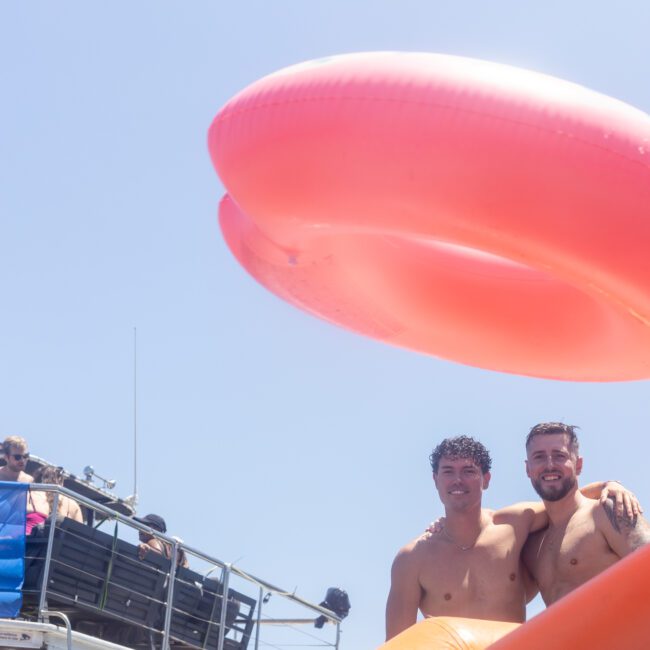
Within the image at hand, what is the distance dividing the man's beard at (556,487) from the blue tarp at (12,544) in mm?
3284

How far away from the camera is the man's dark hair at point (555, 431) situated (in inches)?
230

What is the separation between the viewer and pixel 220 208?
6.41 metres

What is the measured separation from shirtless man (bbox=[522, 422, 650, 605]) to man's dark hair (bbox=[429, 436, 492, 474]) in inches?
9.0

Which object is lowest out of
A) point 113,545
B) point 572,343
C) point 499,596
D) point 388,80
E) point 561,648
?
point 561,648

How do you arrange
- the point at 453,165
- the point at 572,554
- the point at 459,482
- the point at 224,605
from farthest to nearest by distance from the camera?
the point at 224,605 < the point at 459,482 < the point at 572,554 < the point at 453,165

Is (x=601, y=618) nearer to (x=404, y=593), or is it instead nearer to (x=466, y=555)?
(x=466, y=555)

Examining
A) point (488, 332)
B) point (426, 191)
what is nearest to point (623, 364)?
point (488, 332)

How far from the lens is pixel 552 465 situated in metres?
5.84

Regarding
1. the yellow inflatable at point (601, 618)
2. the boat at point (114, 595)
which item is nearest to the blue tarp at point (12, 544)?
the boat at point (114, 595)

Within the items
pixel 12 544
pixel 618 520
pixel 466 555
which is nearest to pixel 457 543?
pixel 466 555

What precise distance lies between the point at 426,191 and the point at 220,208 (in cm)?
161

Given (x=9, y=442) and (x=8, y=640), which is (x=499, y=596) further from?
(x=9, y=442)

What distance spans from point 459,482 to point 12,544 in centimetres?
305

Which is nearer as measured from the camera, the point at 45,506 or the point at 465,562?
the point at 465,562
